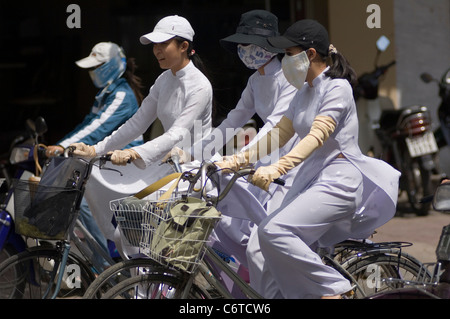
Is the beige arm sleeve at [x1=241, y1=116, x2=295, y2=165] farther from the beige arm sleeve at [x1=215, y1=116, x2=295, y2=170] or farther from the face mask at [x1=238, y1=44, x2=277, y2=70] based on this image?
the face mask at [x1=238, y1=44, x2=277, y2=70]

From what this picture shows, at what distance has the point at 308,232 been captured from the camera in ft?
14.0

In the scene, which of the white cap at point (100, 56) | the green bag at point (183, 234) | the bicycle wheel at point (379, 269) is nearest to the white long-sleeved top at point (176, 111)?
the white cap at point (100, 56)

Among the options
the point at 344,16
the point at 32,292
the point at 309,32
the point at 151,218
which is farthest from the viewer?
the point at 344,16

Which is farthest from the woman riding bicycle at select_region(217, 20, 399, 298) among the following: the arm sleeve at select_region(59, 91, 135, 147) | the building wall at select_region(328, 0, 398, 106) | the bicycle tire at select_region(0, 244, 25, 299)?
the building wall at select_region(328, 0, 398, 106)

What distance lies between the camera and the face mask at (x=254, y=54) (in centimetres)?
509

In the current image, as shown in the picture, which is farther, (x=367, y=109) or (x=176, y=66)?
(x=367, y=109)

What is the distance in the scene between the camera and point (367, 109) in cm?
946

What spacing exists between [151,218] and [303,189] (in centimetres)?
89

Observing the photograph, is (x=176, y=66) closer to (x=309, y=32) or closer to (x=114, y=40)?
(x=309, y=32)

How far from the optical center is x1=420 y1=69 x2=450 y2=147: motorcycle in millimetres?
9073

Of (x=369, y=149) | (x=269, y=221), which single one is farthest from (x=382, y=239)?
(x=269, y=221)

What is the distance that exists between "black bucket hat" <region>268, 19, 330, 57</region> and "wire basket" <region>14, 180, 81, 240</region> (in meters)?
1.29

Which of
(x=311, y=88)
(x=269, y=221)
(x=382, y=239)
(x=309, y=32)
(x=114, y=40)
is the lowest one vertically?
(x=382, y=239)

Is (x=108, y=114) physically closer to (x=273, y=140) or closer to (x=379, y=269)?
(x=273, y=140)
